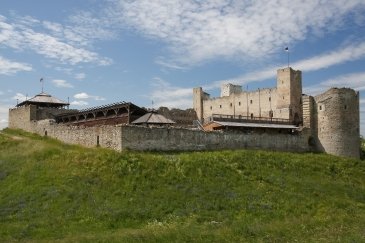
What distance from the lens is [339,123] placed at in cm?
4038

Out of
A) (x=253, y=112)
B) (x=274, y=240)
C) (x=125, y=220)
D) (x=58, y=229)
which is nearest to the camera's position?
(x=274, y=240)

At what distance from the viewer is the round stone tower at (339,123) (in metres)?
40.4

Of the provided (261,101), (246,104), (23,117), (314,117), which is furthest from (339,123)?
(23,117)

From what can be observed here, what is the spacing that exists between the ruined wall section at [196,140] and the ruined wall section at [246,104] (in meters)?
8.14

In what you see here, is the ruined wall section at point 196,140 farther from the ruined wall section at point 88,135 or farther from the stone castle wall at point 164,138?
the ruined wall section at point 88,135

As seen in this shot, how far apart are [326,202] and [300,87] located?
897 inches

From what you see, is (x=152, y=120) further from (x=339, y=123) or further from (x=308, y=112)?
(x=339, y=123)

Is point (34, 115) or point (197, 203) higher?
point (34, 115)

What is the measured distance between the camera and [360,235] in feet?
57.4

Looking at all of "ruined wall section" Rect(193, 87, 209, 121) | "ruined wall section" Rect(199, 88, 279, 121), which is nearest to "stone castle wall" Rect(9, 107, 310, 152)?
"ruined wall section" Rect(199, 88, 279, 121)

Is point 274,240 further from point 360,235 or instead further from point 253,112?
point 253,112

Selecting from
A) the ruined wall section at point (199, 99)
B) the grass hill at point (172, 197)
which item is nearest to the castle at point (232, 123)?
the ruined wall section at point (199, 99)

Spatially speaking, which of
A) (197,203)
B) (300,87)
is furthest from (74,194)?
(300,87)

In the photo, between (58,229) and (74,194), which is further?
(74,194)
